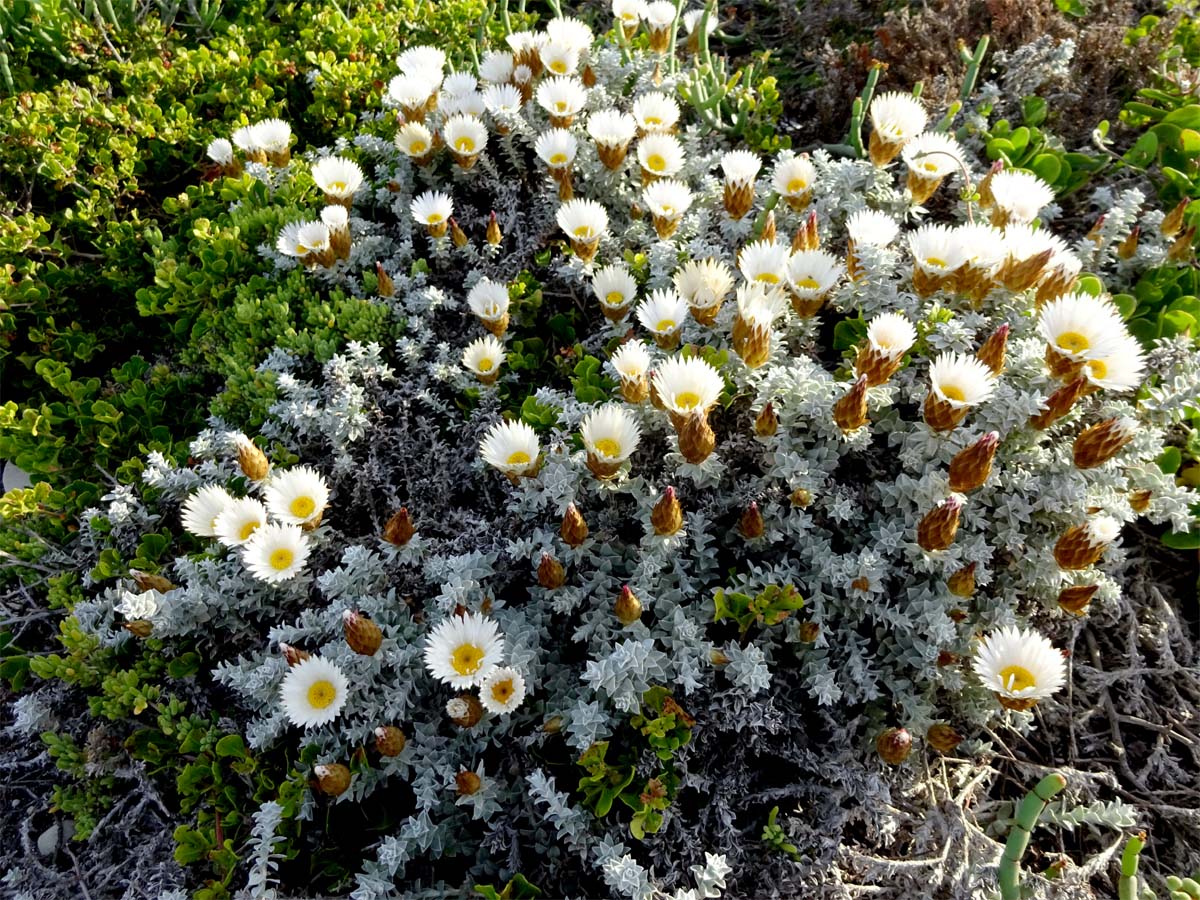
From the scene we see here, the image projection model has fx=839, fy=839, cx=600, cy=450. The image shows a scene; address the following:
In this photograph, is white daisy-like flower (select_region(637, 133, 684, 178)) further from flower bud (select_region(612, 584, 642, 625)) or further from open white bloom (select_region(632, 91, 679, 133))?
flower bud (select_region(612, 584, 642, 625))

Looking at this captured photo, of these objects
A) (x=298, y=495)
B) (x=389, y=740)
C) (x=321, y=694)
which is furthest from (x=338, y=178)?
(x=389, y=740)

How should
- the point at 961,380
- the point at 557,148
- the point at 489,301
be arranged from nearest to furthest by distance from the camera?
1. the point at 961,380
2. the point at 489,301
3. the point at 557,148

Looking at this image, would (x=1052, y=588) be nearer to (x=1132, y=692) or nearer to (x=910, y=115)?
(x=1132, y=692)

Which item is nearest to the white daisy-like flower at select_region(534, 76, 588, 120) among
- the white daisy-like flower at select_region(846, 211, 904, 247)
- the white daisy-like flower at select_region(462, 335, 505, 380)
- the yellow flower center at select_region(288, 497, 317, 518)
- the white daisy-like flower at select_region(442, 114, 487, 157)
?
the white daisy-like flower at select_region(442, 114, 487, 157)

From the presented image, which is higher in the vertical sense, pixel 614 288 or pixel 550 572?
pixel 614 288

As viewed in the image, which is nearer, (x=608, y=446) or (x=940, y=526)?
(x=940, y=526)

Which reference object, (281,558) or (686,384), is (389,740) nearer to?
(281,558)

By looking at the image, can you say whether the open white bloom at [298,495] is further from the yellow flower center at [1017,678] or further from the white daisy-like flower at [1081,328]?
the white daisy-like flower at [1081,328]
